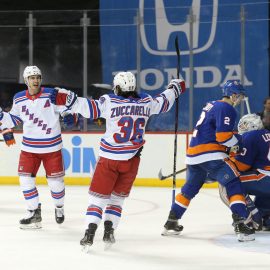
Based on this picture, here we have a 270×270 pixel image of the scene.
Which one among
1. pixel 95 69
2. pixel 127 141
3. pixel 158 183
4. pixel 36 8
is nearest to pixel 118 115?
pixel 127 141

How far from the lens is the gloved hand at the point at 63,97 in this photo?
4195 mm

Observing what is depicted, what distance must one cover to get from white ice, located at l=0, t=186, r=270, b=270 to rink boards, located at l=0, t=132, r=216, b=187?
156 centimetres

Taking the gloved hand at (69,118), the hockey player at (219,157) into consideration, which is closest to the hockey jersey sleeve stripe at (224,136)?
the hockey player at (219,157)

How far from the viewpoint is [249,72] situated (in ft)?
31.6

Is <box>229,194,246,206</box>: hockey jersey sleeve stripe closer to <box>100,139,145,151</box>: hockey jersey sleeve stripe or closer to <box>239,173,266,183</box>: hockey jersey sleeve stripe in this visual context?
<box>239,173,266,183</box>: hockey jersey sleeve stripe

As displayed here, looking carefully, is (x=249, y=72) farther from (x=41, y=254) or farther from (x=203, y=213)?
(x=41, y=254)

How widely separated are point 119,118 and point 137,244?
82 centimetres

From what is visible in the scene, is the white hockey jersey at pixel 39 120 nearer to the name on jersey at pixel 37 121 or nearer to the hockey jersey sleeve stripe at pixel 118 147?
the name on jersey at pixel 37 121

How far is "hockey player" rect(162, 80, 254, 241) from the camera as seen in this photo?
14.4ft

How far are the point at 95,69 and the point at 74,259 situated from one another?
19.9 feet

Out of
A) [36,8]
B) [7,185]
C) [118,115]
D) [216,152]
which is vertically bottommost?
[7,185]

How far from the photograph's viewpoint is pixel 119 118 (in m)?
4.14

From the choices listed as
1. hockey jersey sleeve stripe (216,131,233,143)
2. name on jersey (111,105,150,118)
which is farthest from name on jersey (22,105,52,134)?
hockey jersey sleeve stripe (216,131,233,143)

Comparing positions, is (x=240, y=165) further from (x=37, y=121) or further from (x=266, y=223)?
(x=37, y=121)
